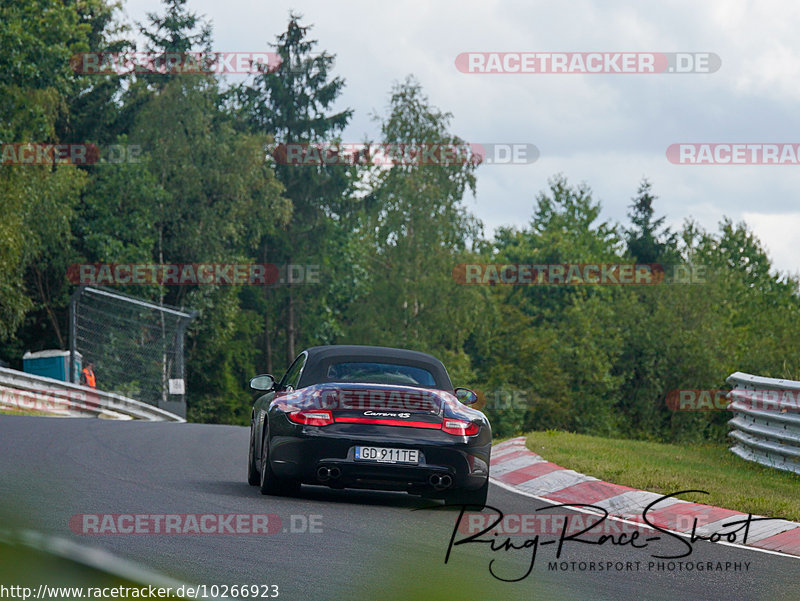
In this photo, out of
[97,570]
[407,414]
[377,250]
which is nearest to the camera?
[97,570]

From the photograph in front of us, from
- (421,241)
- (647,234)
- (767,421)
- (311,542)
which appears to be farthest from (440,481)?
(647,234)

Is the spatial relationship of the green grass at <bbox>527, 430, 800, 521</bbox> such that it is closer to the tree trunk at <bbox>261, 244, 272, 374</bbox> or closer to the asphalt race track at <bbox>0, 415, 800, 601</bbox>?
the asphalt race track at <bbox>0, 415, 800, 601</bbox>

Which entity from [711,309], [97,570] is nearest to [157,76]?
[711,309]

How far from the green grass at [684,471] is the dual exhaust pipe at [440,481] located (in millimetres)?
2312

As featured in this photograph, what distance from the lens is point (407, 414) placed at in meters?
9.95

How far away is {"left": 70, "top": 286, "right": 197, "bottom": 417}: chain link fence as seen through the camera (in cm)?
3150

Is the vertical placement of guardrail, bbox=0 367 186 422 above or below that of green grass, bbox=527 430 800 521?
below

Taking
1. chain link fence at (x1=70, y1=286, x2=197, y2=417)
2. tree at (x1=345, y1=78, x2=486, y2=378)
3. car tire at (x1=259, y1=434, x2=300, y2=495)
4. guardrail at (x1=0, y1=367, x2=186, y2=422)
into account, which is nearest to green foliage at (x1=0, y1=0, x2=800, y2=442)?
tree at (x1=345, y1=78, x2=486, y2=378)

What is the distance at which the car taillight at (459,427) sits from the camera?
1003 centimetres

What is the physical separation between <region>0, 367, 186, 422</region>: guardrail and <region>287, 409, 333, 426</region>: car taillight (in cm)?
1695

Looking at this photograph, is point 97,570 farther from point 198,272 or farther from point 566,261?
point 566,261

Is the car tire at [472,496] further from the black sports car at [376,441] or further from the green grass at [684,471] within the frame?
the green grass at [684,471]

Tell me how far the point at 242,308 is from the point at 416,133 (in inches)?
524

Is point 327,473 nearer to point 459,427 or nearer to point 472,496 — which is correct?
point 459,427
